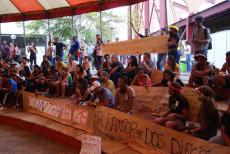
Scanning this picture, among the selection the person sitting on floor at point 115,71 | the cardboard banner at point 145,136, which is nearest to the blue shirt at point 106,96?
the cardboard banner at point 145,136

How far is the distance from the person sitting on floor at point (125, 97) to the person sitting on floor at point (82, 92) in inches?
54.1

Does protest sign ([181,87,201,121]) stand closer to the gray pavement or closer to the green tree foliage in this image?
the gray pavement

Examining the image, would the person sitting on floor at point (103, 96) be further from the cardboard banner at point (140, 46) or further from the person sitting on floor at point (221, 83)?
the person sitting on floor at point (221, 83)

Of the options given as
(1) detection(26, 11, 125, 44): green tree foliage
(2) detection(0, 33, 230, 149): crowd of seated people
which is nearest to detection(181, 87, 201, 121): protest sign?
(2) detection(0, 33, 230, 149): crowd of seated people

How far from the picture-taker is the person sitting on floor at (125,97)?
6.15 metres

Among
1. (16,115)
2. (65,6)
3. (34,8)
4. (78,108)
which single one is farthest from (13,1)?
(78,108)

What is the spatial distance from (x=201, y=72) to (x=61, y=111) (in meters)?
3.03

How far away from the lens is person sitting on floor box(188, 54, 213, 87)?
20.0 feet

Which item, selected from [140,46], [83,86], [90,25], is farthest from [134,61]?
[90,25]

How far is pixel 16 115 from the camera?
8172mm

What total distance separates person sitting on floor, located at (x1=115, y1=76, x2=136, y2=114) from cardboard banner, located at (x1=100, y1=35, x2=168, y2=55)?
115 cm

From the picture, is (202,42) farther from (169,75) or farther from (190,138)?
(190,138)

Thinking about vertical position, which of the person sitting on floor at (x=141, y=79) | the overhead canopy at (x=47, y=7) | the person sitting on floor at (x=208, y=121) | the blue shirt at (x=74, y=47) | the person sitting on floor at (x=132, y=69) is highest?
the overhead canopy at (x=47, y=7)

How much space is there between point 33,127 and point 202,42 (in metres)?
4.18
